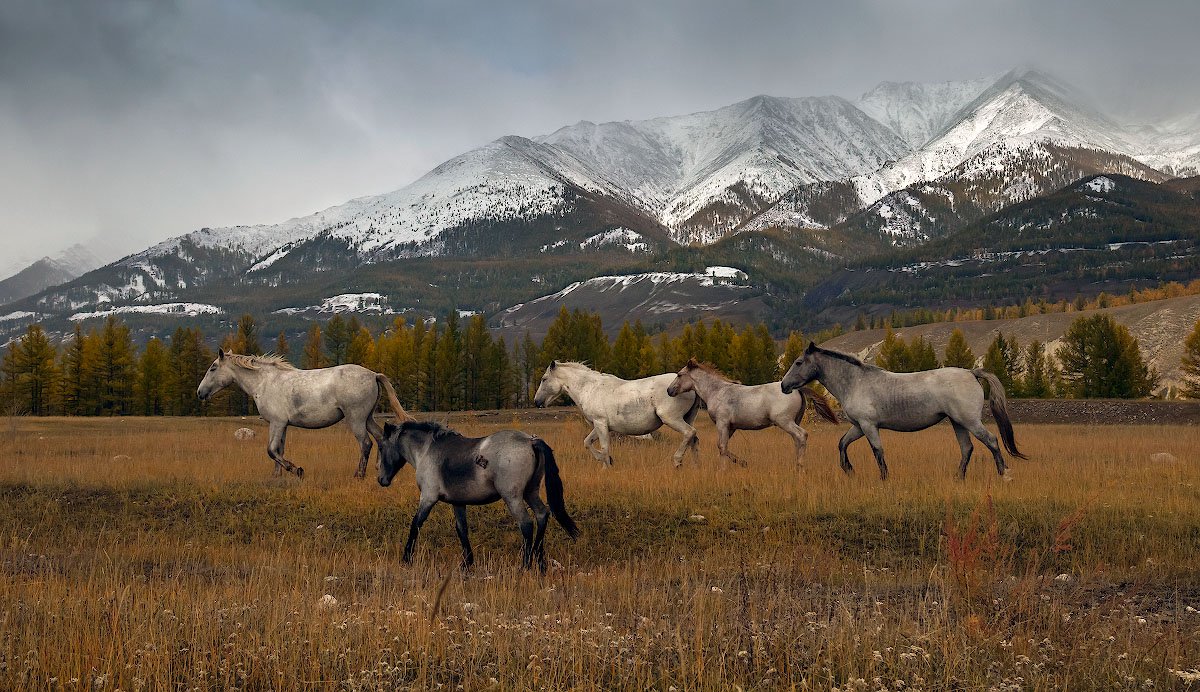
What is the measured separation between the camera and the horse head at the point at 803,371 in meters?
17.2

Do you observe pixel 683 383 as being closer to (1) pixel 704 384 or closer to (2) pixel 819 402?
(1) pixel 704 384

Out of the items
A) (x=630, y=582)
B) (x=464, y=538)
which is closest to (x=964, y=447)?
(x=630, y=582)

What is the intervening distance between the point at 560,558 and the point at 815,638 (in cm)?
612

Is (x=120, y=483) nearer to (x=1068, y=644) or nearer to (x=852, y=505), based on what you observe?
(x=852, y=505)

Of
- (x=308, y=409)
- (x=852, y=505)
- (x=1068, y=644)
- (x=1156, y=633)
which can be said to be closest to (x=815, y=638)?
(x=1068, y=644)

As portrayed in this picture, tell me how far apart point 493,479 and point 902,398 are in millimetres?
9520

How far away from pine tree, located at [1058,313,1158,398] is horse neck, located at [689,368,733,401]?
222ft

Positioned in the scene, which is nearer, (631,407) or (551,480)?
(551,480)

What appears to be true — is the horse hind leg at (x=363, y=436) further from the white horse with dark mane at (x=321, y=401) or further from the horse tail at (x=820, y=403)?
the horse tail at (x=820, y=403)

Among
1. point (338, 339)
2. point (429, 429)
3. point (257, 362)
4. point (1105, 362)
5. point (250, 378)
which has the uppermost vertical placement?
point (338, 339)

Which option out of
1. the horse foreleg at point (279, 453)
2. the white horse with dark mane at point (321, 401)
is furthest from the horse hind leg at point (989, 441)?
the horse foreleg at point (279, 453)

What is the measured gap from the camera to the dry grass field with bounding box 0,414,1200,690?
5.81 meters

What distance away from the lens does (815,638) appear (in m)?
6.34

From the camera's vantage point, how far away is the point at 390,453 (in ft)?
39.3
